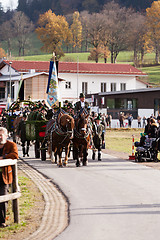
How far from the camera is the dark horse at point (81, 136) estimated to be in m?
18.8

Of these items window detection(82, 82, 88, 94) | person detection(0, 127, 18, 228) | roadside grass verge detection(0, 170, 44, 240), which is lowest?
roadside grass verge detection(0, 170, 44, 240)

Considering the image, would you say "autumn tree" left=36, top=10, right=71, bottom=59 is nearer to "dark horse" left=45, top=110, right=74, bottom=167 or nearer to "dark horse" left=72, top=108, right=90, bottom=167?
"dark horse" left=45, top=110, right=74, bottom=167

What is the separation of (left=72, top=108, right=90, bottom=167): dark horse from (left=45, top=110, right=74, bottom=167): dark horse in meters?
0.26

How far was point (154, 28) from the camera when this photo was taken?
12256cm

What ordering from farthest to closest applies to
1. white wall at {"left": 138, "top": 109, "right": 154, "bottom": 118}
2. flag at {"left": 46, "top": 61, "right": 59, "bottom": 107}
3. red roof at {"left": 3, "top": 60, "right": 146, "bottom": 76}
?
red roof at {"left": 3, "top": 60, "right": 146, "bottom": 76} < white wall at {"left": 138, "top": 109, "right": 154, "bottom": 118} < flag at {"left": 46, "top": 61, "right": 59, "bottom": 107}

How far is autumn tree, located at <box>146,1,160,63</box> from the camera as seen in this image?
12119cm

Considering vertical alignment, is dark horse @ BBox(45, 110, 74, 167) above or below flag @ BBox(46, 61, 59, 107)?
below

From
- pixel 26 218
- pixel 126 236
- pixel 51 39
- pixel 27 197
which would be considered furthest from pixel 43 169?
pixel 51 39

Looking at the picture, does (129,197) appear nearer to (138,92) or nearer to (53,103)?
(53,103)

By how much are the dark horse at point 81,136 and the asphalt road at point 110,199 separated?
0.51 m

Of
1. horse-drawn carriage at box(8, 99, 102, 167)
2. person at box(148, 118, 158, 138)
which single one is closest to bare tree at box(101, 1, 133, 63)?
person at box(148, 118, 158, 138)

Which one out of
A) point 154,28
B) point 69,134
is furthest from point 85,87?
point 69,134

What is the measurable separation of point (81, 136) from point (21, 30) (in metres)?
148

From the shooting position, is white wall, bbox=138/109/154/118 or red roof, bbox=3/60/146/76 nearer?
white wall, bbox=138/109/154/118
